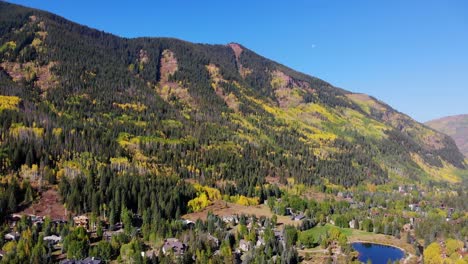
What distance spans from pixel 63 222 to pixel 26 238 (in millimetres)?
25767

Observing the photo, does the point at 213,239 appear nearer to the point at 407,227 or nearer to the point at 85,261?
the point at 85,261

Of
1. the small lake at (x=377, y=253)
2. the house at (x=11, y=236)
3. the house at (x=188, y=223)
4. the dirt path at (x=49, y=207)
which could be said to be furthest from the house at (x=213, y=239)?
the house at (x=11, y=236)

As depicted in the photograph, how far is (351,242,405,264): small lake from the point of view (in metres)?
145

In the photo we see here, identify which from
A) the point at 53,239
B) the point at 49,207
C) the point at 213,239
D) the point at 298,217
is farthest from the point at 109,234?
the point at 298,217

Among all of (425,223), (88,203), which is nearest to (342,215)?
(425,223)

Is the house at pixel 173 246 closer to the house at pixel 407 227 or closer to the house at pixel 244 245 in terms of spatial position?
the house at pixel 244 245

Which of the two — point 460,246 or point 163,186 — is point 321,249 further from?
point 163,186

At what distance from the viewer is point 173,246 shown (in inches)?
5084

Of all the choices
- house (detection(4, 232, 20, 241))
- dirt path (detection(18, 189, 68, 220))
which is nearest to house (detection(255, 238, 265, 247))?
dirt path (detection(18, 189, 68, 220))

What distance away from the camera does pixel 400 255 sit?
150 meters

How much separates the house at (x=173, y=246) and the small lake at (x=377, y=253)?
60202 millimetres

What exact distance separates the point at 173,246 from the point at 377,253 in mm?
74352

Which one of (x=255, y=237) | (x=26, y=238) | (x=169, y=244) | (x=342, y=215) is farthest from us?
(x=342, y=215)

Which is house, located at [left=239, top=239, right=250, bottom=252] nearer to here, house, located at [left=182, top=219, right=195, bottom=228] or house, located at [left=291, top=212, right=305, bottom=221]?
house, located at [left=182, top=219, right=195, bottom=228]
